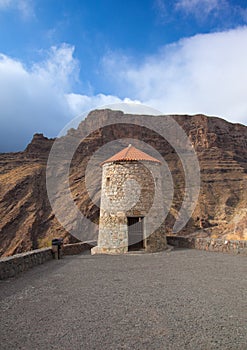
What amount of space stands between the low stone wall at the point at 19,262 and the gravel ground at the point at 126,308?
0.28 metres

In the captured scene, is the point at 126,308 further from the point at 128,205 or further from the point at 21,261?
the point at 128,205

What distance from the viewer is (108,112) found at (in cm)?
5278

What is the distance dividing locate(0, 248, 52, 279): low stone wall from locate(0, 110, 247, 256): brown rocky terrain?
17.5 m

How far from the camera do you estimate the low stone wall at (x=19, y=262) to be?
7.71 m

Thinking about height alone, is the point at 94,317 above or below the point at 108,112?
below

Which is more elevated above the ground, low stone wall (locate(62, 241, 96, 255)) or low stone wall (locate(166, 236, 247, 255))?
low stone wall (locate(166, 236, 247, 255))

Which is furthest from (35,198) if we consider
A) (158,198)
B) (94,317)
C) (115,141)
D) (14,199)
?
(94,317)

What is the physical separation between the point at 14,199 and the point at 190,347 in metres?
40.5

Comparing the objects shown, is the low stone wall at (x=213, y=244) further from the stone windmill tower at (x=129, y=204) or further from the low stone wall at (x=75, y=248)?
the low stone wall at (x=75, y=248)

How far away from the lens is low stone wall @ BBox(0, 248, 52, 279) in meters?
7.71

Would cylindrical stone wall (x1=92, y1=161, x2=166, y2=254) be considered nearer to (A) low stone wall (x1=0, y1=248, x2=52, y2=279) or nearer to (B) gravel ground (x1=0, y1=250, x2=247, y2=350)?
(A) low stone wall (x1=0, y1=248, x2=52, y2=279)

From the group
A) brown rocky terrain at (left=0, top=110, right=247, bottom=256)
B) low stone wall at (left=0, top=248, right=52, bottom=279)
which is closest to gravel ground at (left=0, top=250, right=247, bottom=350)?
low stone wall at (left=0, top=248, right=52, bottom=279)

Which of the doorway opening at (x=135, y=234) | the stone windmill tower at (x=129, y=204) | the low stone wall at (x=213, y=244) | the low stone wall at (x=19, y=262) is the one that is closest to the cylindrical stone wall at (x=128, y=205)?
the stone windmill tower at (x=129, y=204)

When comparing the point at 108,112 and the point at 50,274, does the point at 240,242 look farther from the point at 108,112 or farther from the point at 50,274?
the point at 108,112
